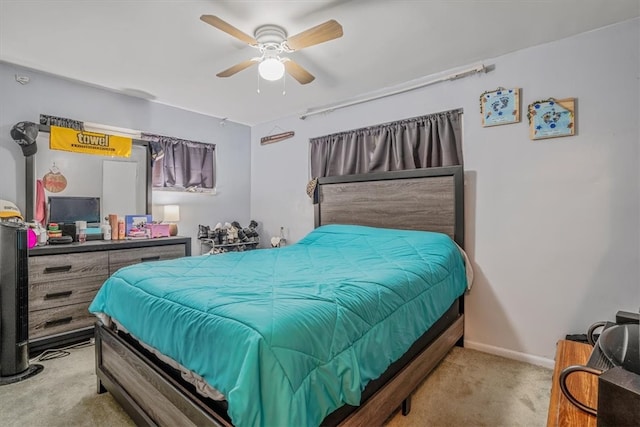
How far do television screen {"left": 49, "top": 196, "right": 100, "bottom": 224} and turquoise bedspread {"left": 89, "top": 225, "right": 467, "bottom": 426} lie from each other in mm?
1575

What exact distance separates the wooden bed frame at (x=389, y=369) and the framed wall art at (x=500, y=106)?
0.52m

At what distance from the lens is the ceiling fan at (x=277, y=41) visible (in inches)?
72.6

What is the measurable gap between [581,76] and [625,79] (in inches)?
9.7

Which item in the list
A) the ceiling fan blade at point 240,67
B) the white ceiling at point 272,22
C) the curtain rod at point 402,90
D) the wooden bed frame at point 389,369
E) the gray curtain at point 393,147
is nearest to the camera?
the wooden bed frame at point 389,369

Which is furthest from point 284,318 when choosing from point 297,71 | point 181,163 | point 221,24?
point 181,163

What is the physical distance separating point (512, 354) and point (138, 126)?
4324mm

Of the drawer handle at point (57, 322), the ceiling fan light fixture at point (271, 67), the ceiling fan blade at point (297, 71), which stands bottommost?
the drawer handle at point (57, 322)

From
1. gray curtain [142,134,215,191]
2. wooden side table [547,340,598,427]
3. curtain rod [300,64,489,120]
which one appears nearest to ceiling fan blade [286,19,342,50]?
curtain rod [300,64,489,120]

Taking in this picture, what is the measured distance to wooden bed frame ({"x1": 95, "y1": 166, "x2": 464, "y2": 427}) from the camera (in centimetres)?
137

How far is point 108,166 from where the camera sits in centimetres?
335

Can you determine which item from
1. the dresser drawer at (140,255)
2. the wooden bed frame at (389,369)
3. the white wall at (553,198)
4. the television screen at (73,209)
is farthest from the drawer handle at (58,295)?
the white wall at (553,198)

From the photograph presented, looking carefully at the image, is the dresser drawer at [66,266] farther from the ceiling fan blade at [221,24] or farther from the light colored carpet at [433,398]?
the ceiling fan blade at [221,24]

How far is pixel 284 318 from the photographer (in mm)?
1150

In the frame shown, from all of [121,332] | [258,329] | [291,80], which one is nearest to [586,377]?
[258,329]
